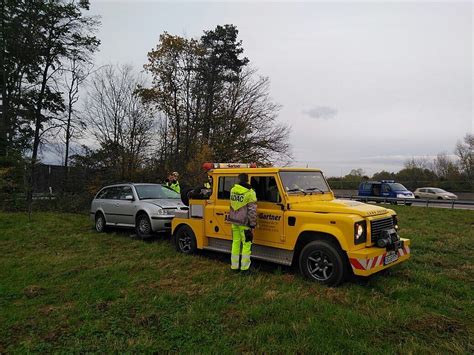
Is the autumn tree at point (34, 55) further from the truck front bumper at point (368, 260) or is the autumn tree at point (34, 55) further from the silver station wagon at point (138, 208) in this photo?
the truck front bumper at point (368, 260)

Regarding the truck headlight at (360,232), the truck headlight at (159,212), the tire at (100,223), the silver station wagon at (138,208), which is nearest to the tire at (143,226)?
the silver station wagon at (138,208)

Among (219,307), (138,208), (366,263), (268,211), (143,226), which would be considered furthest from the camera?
(138,208)

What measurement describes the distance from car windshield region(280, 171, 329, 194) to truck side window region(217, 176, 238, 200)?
1.06 meters

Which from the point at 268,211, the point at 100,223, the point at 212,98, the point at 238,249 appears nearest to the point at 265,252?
the point at 238,249

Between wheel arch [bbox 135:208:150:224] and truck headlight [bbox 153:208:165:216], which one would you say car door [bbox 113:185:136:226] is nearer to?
wheel arch [bbox 135:208:150:224]

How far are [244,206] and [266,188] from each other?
24.0 inches

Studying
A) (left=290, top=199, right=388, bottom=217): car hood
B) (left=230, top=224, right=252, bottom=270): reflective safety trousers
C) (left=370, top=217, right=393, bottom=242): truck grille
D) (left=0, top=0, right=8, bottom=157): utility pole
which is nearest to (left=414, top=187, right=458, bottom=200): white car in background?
(left=370, top=217, right=393, bottom=242): truck grille

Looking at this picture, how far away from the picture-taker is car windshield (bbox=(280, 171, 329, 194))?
6.30m

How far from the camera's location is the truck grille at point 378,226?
5465 millimetres

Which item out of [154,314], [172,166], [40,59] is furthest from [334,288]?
[40,59]

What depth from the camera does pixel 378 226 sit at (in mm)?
5602

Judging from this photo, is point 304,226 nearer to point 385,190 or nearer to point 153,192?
point 153,192

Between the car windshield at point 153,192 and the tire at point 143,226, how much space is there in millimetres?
623

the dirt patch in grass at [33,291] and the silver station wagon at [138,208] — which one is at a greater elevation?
the silver station wagon at [138,208]
